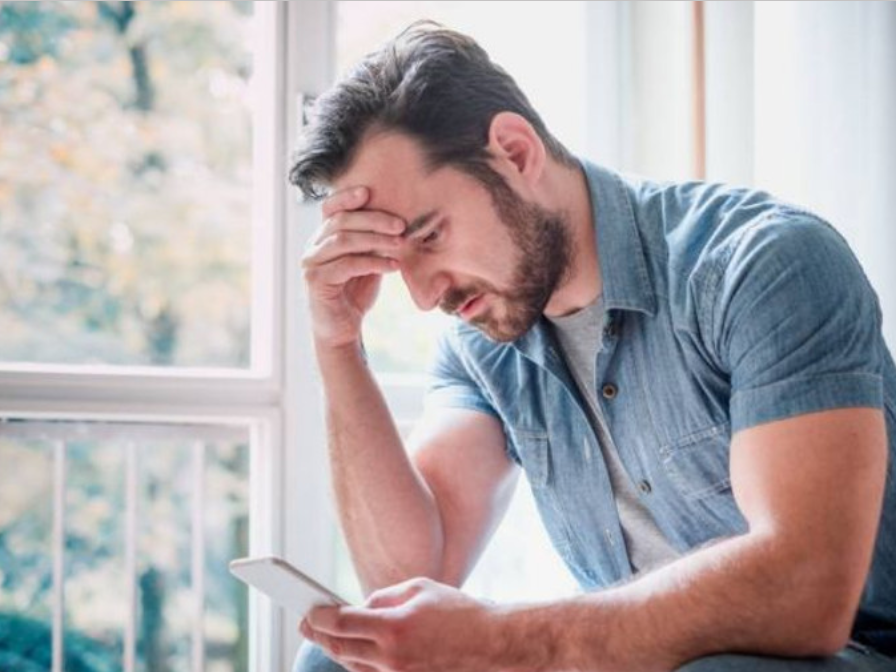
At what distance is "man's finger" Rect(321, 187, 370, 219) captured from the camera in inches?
51.9

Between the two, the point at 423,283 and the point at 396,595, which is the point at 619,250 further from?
the point at 396,595

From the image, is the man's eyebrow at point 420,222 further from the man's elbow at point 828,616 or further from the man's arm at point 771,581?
the man's elbow at point 828,616

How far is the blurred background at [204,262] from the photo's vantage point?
6.14 feet

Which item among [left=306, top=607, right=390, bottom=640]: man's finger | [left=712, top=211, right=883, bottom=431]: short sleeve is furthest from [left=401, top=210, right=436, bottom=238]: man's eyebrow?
[left=306, top=607, right=390, bottom=640]: man's finger

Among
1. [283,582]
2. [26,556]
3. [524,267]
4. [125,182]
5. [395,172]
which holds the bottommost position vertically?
[26,556]

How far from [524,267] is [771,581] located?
49 cm

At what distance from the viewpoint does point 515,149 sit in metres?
1.36

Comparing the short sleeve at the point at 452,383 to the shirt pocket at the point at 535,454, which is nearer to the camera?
the shirt pocket at the point at 535,454

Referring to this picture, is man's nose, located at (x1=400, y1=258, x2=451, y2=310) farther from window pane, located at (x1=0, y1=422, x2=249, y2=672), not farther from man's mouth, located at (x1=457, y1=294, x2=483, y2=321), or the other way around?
window pane, located at (x1=0, y1=422, x2=249, y2=672)

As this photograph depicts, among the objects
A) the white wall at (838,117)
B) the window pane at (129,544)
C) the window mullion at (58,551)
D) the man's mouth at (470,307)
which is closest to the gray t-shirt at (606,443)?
the man's mouth at (470,307)

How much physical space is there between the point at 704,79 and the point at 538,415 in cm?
91

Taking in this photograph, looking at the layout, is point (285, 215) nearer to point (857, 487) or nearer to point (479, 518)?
point (479, 518)

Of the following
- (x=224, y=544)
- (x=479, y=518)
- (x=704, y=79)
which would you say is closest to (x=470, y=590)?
(x=224, y=544)

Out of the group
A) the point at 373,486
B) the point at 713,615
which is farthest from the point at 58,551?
the point at 713,615
